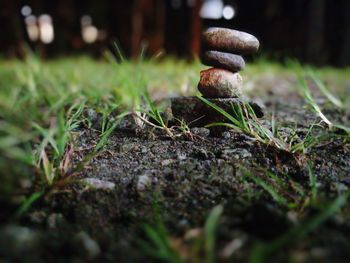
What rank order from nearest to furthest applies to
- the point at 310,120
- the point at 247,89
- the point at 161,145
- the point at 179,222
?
the point at 179,222 < the point at 161,145 < the point at 310,120 < the point at 247,89

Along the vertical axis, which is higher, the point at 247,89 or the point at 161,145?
the point at 161,145

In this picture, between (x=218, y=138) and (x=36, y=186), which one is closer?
(x=36, y=186)

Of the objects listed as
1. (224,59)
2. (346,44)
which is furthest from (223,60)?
(346,44)

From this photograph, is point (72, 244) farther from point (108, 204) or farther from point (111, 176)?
point (111, 176)

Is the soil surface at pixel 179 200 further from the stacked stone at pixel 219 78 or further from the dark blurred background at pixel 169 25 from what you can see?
the dark blurred background at pixel 169 25

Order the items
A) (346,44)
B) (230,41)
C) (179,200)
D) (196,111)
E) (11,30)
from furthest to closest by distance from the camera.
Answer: (11,30), (346,44), (196,111), (230,41), (179,200)

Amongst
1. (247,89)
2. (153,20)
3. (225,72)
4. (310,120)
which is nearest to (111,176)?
(225,72)

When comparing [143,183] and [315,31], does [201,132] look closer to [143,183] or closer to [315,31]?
[143,183]

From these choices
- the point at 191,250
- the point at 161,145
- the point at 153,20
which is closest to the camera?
the point at 191,250
